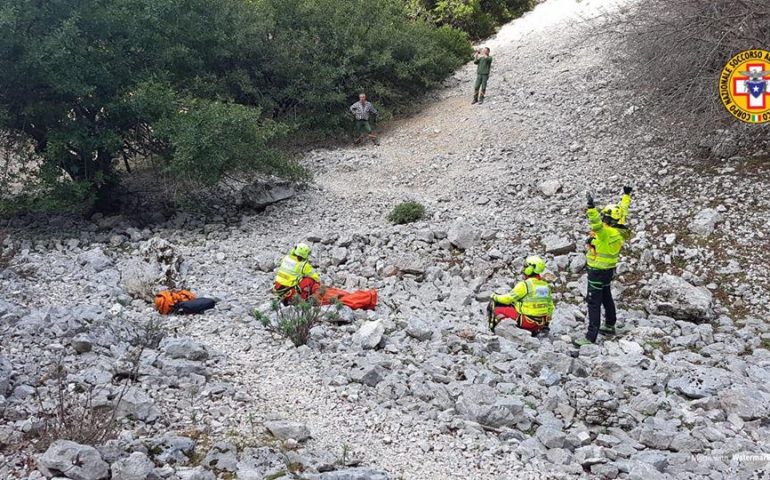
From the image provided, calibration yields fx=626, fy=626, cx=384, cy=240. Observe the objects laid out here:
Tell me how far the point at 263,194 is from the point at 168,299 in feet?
18.5

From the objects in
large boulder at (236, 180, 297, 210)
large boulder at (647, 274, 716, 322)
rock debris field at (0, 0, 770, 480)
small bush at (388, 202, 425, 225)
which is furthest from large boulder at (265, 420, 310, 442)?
large boulder at (236, 180, 297, 210)

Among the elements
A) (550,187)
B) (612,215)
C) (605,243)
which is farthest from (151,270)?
(550,187)

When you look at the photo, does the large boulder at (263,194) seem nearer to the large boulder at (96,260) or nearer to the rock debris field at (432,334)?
the rock debris field at (432,334)

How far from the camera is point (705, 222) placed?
33.1 ft

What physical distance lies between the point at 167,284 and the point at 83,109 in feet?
16.4

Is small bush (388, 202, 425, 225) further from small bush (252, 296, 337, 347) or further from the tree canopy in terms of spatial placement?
small bush (252, 296, 337, 347)

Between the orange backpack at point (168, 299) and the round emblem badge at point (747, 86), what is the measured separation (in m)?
9.25

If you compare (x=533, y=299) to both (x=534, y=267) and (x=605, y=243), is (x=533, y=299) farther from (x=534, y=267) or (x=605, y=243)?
(x=605, y=243)

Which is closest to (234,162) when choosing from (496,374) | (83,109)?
(83,109)

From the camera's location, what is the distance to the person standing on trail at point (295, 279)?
8766 mm

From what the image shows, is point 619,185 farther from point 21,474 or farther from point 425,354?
point 21,474

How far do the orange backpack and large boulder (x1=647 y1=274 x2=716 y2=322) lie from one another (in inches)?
256

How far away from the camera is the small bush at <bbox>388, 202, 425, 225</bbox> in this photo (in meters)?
12.1

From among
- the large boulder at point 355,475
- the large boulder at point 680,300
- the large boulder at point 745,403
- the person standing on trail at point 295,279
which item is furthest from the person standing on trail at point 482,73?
the large boulder at point 355,475
